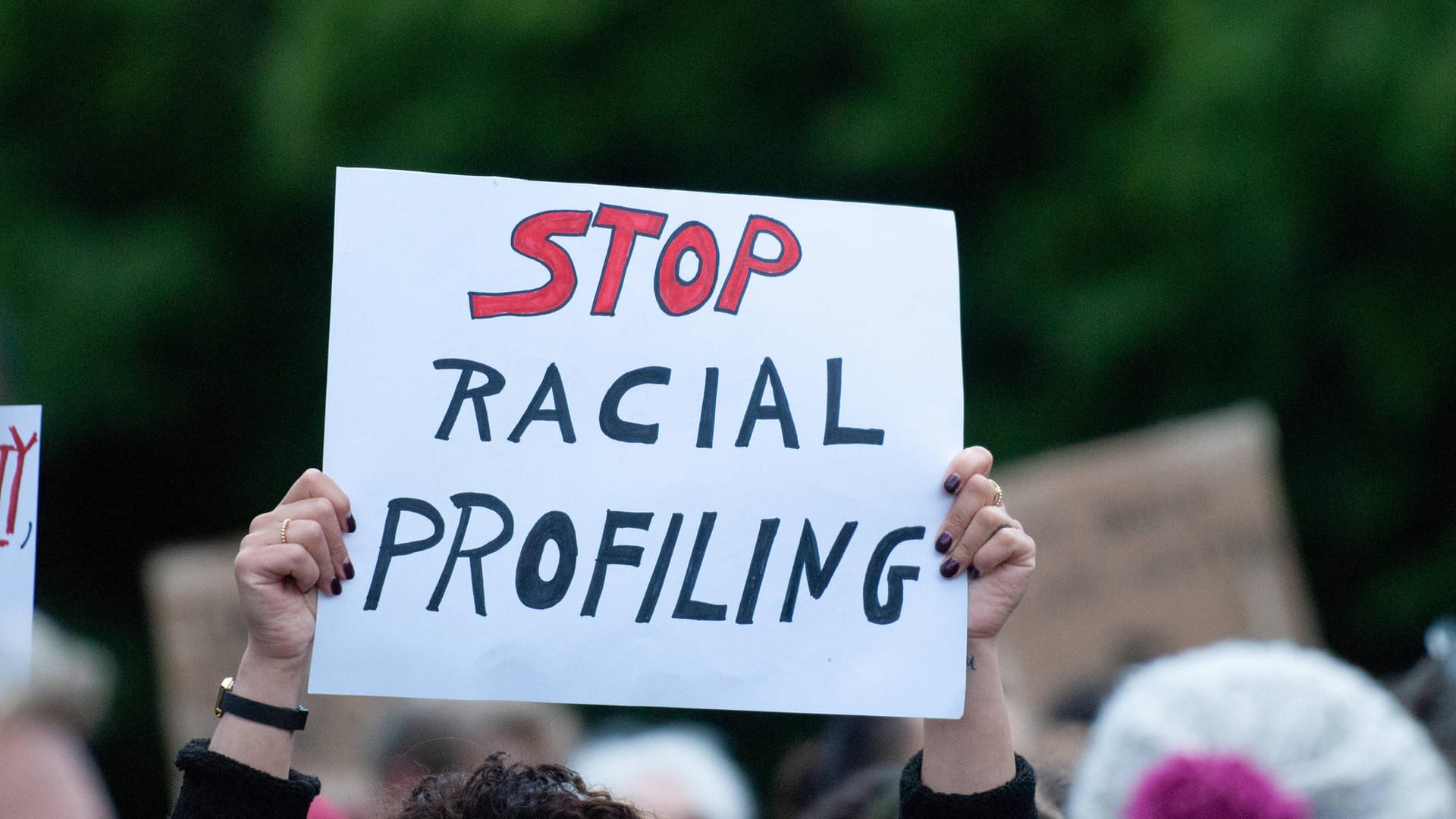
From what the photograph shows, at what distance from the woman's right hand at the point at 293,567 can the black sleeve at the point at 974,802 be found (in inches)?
26.2

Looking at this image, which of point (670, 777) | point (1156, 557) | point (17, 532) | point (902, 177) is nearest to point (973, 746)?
point (17, 532)

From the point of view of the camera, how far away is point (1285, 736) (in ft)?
6.21

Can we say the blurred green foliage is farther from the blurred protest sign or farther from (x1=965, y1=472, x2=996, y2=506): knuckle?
(x1=965, y1=472, x2=996, y2=506): knuckle

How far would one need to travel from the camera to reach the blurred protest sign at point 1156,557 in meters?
4.28

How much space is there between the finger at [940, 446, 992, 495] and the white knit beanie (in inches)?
18.7

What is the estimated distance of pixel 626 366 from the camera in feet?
5.74

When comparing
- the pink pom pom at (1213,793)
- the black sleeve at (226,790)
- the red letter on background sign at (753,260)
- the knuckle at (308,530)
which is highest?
the red letter on background sign at (753,260)

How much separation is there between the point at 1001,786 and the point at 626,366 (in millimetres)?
629

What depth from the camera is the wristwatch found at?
1554mm

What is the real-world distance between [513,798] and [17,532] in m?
0.63

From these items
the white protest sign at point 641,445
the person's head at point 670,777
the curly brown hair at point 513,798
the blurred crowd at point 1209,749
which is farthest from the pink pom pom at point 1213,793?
the person's head at point 670,777

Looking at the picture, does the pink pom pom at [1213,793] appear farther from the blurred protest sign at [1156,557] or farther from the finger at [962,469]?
the blurred protest sign at [1156,557]

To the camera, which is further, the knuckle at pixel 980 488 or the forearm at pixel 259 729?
the knuckle at pixel 980 488

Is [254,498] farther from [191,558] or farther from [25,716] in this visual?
[25,716]
